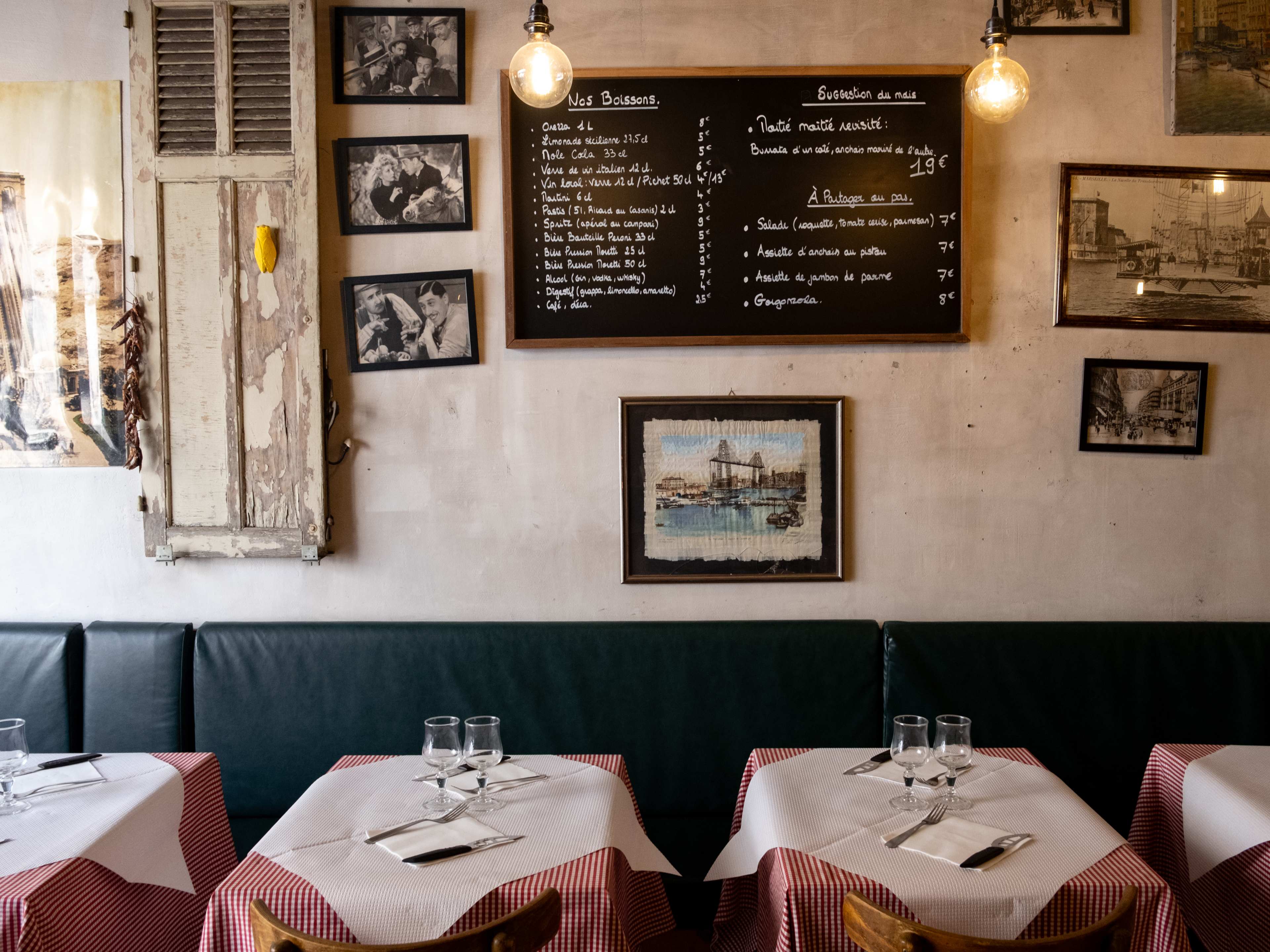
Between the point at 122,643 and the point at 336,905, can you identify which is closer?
the point at 336,905

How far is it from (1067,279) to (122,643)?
10.2 feet

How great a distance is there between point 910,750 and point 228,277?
2321 millimetres

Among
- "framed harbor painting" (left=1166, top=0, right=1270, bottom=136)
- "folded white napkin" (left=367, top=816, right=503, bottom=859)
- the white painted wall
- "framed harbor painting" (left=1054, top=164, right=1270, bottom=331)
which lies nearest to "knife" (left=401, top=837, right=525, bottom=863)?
"folded white napkin" (left=367, top=816, right=503, bottom=859)

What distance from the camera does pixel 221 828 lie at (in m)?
2.12

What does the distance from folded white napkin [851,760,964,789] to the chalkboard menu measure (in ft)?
4.30

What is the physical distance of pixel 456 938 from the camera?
4.21ft

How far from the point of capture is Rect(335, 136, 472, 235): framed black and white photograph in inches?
111

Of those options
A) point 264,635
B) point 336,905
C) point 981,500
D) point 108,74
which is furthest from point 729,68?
point 336,905

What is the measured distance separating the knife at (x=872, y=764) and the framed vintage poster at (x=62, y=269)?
7.89ft

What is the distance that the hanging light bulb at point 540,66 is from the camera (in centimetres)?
182

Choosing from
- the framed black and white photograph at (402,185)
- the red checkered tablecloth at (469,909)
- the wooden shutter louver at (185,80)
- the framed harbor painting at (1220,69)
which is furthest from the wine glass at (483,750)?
the framed harbor painting at (1220,69)

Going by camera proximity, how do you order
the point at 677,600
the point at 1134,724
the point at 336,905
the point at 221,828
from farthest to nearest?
the point at 677,600 < the point at 1134,724 < the point at 221,828 < the point at 336,905

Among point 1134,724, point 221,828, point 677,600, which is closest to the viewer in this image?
point 221,828

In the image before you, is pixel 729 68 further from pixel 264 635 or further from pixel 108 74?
pixel 264 635
